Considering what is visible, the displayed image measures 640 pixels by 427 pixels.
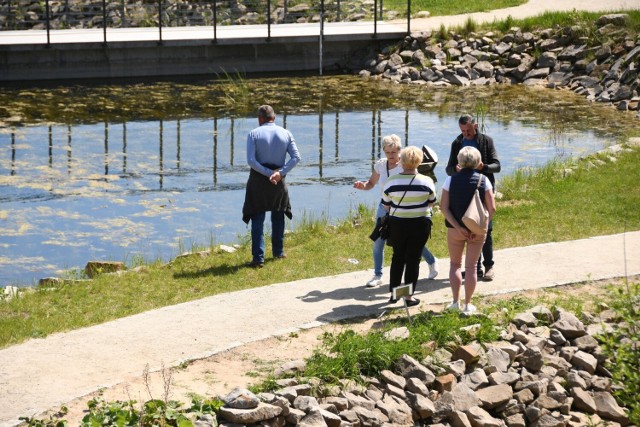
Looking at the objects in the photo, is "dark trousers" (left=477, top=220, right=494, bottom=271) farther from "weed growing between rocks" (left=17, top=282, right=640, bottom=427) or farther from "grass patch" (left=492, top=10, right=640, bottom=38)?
"grass patch" (left=492, top=10, right=640, bottom=38)

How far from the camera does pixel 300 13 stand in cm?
3872

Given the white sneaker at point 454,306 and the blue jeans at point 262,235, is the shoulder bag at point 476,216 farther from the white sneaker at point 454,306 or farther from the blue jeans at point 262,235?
the blue jeans at point 262,235

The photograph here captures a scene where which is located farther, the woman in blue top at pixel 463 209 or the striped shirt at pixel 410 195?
the striped shirt at pixel 410 195

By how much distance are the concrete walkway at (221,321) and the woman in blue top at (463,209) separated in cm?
68

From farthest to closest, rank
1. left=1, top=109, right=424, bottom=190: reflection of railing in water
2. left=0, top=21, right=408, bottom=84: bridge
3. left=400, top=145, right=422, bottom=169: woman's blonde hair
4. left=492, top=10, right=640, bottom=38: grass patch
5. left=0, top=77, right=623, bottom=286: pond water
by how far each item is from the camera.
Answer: left=492, top=10, right=640, bottom=38: grass patch → left=0, top=21, right=408, bottom=84: bridge → left=1, top=109, right=424, bottom=190: reflection of railing in water → left=0, top=77, right=623, bottom=286: pond water → left=400, top=145, right=422, bottom=169: woman's blonde hair

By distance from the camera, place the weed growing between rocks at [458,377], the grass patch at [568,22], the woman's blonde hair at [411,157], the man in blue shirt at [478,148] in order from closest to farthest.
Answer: the weed growing between rocks at [458,377] → the woman's blonde hair at [411,157] → the man in blue shirt at [478,148] → the grass patch at [568,22]

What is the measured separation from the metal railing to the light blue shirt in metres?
23.3

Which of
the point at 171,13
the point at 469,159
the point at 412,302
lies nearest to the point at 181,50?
the point at 171,13

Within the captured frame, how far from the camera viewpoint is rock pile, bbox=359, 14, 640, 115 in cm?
3075

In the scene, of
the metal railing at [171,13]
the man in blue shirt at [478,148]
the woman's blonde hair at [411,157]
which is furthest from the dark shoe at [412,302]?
the metal railing at [171,13]

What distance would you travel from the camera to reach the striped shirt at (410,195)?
36.9 ft

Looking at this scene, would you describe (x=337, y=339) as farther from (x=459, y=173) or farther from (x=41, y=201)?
(x=41, y=201)

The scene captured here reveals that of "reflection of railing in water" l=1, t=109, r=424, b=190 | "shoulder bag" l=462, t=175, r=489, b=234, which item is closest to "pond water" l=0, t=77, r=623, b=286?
"reflection of railing in water" l=1, t=109, r=424, b=190

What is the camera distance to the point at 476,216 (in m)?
10.9
